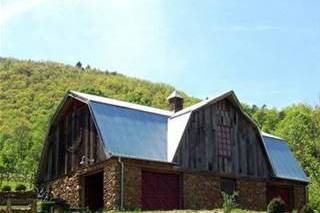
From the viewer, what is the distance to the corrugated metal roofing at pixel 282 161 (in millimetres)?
34000

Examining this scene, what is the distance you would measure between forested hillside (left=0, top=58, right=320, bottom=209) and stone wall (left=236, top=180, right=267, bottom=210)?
6.24 metres

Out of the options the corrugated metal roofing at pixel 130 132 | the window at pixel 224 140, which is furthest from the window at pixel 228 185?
the corrugated metal roofing at pixel 130 132

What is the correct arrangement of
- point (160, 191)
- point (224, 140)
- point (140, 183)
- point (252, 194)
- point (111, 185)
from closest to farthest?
1. point (111, 185)
2. point (140, 183)
3. point (160, 191)
4. point (224, 140)
5. point (252, 194)

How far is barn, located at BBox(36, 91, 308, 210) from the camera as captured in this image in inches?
1094

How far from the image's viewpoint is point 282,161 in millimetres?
35062

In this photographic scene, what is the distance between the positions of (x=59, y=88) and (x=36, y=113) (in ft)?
49.3

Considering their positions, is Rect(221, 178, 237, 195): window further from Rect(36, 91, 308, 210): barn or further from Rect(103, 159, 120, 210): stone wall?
Rect(103, 159, 120, 210): stone wall

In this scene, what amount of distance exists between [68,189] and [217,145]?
7784 millimetres

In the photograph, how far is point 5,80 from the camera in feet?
301

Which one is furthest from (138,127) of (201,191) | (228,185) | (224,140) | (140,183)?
(228,185)

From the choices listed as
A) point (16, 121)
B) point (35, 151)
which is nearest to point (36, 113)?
point (16, 121)

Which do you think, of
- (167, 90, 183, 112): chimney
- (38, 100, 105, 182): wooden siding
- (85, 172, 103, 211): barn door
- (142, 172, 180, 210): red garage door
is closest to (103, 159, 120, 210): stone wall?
(38, 100, 105, 182): wooden siding

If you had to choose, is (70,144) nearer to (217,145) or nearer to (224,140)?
(217,145)

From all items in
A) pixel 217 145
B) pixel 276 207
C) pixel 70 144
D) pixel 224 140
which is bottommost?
pixel 276 207
